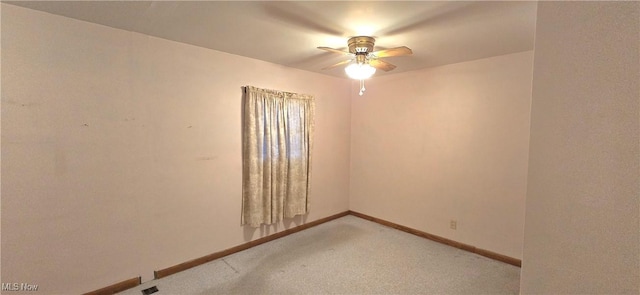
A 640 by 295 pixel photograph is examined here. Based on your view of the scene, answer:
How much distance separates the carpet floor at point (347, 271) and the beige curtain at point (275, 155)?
46cm

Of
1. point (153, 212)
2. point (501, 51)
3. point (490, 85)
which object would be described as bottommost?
point (153, 212)

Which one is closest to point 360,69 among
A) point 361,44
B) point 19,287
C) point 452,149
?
point 361,44

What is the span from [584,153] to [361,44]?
76.5 inches

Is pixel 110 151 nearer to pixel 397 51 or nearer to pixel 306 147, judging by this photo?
pixel 306 147

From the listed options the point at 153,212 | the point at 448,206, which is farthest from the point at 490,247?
the point at 153,212

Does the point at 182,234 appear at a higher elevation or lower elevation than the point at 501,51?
lower

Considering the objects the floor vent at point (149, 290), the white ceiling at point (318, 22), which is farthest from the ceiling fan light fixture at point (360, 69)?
the floor vent at point (149, 290)

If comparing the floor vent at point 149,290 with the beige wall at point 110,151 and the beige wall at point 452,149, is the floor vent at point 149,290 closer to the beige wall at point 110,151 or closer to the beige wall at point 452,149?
the beige wall at point 110,151

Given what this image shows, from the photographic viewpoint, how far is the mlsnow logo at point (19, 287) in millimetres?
1973

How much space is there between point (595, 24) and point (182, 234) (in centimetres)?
323

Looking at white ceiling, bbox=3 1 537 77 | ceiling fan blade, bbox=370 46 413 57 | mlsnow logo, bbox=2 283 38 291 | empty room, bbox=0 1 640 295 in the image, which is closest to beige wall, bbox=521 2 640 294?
empty room, bbox=0 1 640 295

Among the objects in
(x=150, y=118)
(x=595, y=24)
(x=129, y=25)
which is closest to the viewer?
(x=595, y=24)

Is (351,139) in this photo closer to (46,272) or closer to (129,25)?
(129,25)

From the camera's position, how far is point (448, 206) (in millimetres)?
3465
